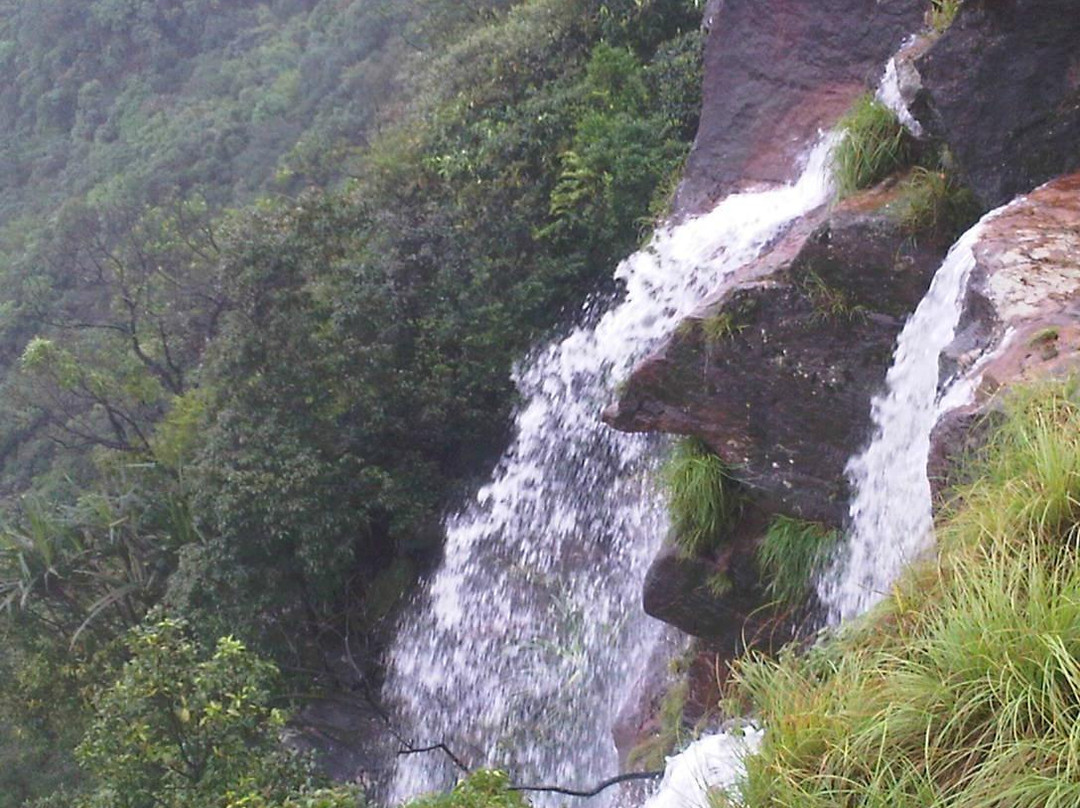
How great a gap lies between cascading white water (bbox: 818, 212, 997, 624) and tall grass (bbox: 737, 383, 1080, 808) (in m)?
1.11

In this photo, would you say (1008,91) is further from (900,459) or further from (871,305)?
(900,459)

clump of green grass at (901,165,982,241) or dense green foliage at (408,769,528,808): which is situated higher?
clump of green grass at (901,165,982,241)

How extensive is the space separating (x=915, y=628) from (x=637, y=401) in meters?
3.39

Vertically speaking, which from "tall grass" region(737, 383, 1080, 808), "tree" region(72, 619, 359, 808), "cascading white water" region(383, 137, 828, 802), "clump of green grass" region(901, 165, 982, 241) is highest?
"tall grass" region(737, 383, 1080, 808)

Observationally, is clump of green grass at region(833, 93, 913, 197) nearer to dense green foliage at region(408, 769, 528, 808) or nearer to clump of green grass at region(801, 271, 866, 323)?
clump of green grass at region(801, 271, 866, 323)

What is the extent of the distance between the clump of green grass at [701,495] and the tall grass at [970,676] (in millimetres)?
2766

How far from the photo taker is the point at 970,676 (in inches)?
105

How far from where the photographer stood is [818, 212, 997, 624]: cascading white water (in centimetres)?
462

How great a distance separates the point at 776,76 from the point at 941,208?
3895 millimetres

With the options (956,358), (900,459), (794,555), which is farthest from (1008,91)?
(794,555)

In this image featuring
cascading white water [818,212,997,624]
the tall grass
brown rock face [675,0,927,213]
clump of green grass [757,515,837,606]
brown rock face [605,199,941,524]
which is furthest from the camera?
brown rock face [675,0,927,213]

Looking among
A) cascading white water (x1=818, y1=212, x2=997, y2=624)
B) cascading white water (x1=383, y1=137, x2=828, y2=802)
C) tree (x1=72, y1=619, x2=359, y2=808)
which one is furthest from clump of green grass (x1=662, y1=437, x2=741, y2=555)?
tree (x1=72, y1=619, x2=359, y2=808)

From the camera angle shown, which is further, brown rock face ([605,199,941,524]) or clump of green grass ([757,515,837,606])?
clump of green grass ([757,515,837,606])

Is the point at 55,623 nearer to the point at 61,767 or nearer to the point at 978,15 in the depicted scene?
the point at 61,767
